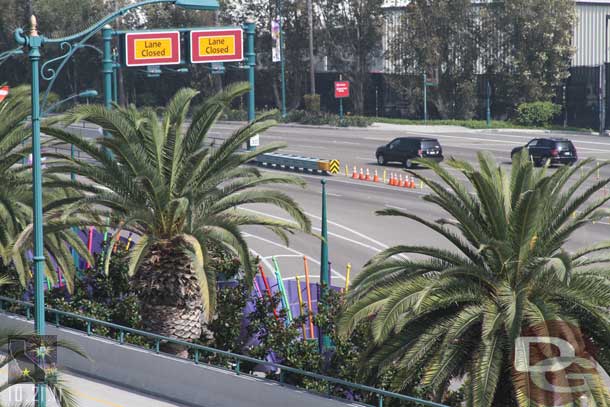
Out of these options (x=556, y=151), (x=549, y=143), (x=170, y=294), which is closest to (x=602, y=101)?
(x=549, y=143)

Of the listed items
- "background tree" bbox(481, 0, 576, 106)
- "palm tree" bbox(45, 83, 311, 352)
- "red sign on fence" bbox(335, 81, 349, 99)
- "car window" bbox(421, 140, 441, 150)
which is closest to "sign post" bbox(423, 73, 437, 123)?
"background tree" bbox(481, 0, 576, 106)

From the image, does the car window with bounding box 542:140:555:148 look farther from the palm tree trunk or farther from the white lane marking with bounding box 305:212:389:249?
the palm tree trunk

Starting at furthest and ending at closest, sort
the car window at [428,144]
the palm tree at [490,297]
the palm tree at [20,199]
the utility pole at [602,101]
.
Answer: the utility pole at [602,101] < the car window at [428,144] < the palm tree at [20,199] < the palm tree at [490,297]

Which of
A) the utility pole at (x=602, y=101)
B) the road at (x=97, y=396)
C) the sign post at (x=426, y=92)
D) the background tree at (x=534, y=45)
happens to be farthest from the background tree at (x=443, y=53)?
the road at (x=97, y=396)

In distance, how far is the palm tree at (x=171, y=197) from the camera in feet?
77.5

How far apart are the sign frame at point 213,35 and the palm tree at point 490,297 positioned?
26.7m

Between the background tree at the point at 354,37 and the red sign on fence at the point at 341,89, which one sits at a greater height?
the background tree at the point at 354,37

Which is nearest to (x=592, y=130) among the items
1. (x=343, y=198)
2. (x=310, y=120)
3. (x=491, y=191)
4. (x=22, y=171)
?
(x=310, y=120)

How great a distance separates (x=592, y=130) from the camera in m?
82.2

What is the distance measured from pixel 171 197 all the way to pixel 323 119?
64439 mm

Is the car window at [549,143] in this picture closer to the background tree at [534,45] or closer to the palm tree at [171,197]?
the background tree at [534,45]

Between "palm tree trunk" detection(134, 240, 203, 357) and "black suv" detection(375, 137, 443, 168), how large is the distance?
35.0 metres

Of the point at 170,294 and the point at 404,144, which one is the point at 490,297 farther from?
the point at 404,144

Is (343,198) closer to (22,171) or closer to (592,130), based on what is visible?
(22,171)
